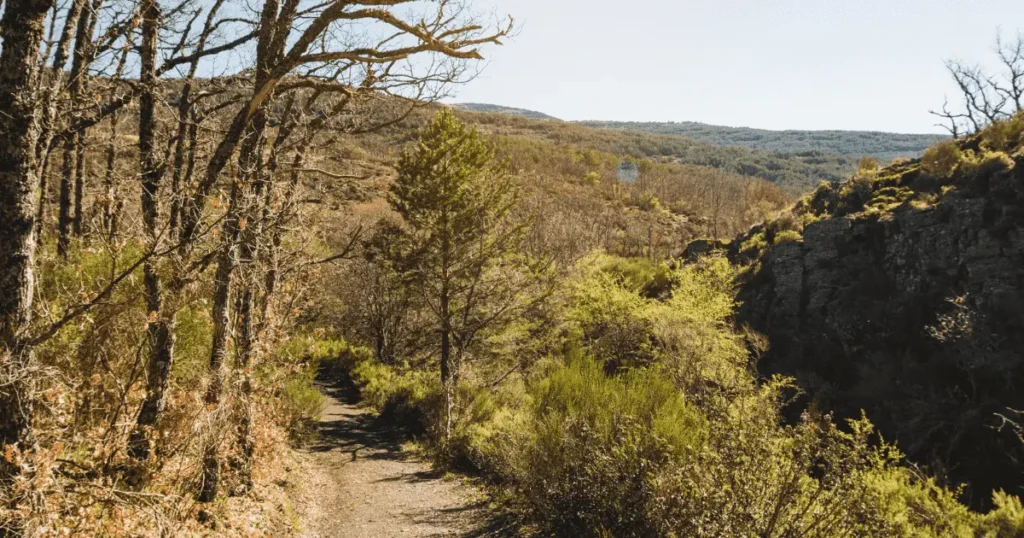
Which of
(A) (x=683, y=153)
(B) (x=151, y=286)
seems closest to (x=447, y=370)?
(B) (x=151, y=286)

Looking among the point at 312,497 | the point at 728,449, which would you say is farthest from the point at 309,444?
the point at 728,449

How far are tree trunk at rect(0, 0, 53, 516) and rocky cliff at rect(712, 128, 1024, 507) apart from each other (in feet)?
59.1

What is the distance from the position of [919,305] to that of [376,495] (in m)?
19.8

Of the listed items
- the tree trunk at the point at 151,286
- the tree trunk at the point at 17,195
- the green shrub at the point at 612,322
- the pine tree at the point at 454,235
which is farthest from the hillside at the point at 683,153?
the tree trunk at the point at 17,195

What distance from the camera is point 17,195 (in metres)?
3.55

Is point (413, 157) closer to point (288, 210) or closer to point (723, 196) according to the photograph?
point (288, 210)

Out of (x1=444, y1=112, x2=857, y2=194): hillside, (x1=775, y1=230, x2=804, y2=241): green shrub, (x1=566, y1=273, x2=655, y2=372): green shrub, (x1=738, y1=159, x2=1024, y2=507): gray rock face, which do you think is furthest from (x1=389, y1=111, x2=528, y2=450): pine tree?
(x1=444, y1=112, x2=857, y2=194): hillside

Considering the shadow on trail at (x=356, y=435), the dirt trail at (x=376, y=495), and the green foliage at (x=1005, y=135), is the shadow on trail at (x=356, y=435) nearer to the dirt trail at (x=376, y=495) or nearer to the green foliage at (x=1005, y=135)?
the dirt trail at (x=376, y=495)

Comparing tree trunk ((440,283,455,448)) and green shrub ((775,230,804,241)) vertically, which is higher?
green shrub ((775,230,804,241))

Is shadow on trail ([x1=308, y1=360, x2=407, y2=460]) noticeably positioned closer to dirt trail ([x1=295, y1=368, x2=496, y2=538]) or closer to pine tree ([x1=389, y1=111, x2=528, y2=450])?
dirt trail ([x1=295, y1=368, x2=496, y2=538])

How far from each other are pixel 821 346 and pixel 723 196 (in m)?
73.5

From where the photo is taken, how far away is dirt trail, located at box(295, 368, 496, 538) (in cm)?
959

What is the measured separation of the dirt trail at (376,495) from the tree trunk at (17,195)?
6.35m

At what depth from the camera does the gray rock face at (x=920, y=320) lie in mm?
16125
